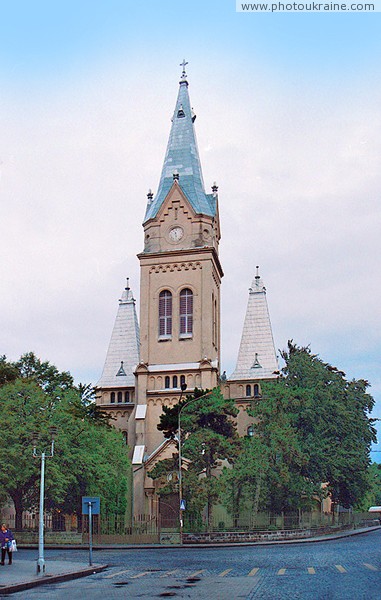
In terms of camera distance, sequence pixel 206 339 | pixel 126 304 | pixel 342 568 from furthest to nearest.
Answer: pixel 126 304, pixel 206 339, pixel 342 568

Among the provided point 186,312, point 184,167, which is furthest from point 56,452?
point 184,167

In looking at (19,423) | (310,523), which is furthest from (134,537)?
(310,523)

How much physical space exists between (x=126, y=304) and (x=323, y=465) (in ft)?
Answer: 102

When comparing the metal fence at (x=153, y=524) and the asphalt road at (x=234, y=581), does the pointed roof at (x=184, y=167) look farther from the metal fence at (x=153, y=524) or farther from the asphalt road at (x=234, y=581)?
the asphalt road at (x=234, y=581)

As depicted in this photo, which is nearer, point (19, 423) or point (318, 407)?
point (19, 423)

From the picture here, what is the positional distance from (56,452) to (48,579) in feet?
87.9

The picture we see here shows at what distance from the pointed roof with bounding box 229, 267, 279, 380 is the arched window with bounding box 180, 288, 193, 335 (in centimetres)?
640

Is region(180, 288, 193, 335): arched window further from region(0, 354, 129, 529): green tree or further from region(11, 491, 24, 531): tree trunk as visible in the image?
region(11, 491, 24, 531): tree trunk

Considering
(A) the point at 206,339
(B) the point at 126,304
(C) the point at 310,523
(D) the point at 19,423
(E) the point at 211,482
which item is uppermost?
(B) the point at 126,304

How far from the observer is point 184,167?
6938 centimetres

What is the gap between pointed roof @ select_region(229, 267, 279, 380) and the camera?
6700cm

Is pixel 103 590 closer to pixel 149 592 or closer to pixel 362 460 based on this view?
pixel 149 592

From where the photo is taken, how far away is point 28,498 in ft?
153

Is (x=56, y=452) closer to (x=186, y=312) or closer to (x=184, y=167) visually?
(x=186, y=312)
